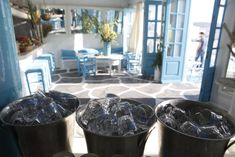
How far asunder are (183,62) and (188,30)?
76cm

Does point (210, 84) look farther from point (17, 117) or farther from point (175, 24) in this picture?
point (17, 117)

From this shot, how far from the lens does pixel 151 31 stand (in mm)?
4992

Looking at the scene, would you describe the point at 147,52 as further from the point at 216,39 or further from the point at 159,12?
the point at 216,39

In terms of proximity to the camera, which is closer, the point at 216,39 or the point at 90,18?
the point at 216,39

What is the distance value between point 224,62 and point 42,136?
3217 mm

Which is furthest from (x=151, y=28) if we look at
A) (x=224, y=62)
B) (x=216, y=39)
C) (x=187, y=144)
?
(x=187, y=144)

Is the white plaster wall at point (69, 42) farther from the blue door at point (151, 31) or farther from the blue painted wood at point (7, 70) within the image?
the blue painted wood at point (7, 70)

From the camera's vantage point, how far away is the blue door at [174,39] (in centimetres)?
425

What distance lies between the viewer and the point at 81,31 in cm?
645

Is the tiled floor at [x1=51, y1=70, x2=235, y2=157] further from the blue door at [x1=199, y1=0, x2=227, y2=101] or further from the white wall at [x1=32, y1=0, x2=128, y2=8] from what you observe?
the white wall at [x1=32, y1=0, x2=128, y2=8]

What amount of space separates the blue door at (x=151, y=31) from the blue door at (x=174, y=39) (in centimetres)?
42

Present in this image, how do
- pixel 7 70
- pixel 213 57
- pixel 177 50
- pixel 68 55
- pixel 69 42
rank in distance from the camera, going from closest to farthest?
pixel 7 70
pixel 213 57
pixel 177 50
pixel 68 55
pixel 69 42

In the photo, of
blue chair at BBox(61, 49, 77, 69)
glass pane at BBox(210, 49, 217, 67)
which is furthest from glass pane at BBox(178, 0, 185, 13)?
blue chair at BBox(61, 49, 77, 69)

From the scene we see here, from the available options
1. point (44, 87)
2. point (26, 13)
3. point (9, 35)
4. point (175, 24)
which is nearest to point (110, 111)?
point (9, 35)
